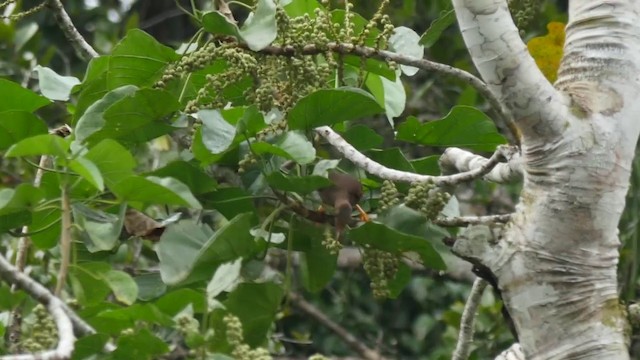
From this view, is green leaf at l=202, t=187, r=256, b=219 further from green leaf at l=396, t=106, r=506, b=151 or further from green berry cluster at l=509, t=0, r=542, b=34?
green berry cluster at l=509, t=0, r=542, b=34

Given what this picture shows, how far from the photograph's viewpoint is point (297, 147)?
1.20 metres

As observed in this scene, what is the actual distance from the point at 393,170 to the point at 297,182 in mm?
169

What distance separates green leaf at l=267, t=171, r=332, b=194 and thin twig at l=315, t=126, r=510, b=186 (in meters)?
0.11

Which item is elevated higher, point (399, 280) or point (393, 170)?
point (393, 170)

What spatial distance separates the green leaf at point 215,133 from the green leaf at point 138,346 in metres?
0.22

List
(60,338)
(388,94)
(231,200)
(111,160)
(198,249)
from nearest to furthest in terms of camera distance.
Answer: (60,338) < (111,160) < (198,249) < (231,200) < (388,94)

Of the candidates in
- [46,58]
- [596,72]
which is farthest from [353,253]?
[596,72]

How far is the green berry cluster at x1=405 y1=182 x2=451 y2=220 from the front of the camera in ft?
4.11

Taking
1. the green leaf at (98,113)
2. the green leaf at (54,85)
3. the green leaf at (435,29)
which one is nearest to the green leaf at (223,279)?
the green leaf at (98,113)

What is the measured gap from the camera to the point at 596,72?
1.15 m

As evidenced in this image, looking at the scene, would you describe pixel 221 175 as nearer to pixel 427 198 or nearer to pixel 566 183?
pixel 427 198

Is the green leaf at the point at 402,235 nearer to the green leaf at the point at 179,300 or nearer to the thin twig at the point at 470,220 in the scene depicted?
the thin twig at the point at 470,220

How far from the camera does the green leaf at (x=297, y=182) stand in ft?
3.94

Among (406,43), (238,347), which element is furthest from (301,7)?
(238,347)
